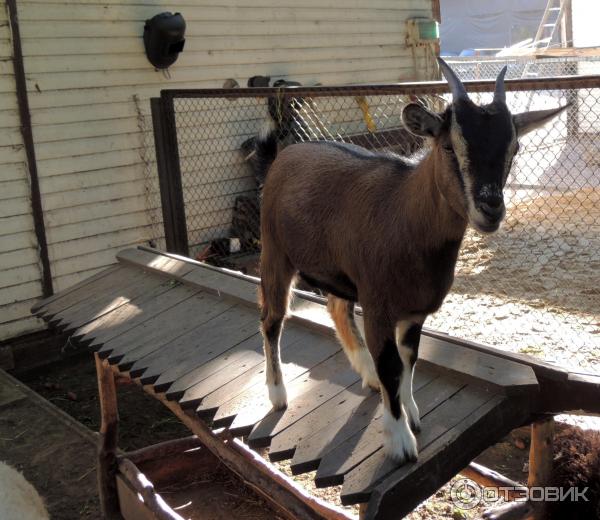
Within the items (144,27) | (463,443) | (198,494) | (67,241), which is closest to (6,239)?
(67,241)

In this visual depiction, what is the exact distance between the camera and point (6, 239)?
19.1 ft

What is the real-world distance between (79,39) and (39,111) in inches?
29.6

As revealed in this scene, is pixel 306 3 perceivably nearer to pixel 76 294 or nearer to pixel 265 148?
pixel 265 148

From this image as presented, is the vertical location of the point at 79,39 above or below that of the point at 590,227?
above

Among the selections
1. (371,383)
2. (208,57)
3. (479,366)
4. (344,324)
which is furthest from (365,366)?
(208,57)

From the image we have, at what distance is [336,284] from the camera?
108 inches

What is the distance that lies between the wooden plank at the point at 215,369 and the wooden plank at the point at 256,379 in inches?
2.3

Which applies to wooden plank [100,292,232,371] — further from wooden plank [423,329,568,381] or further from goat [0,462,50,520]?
wooden plank [423,329,568,381]

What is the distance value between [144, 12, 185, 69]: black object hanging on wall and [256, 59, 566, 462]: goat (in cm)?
379

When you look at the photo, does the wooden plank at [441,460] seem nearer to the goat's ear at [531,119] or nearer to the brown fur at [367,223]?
the brown fur at [367,223]

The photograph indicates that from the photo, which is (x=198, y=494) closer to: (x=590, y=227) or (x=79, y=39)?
(x=79, y=39)

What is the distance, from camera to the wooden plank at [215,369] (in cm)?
315

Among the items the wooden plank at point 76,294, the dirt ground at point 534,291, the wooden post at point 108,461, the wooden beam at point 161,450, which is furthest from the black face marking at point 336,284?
the dirt ground at point 534,291

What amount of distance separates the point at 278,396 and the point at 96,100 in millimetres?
4360
